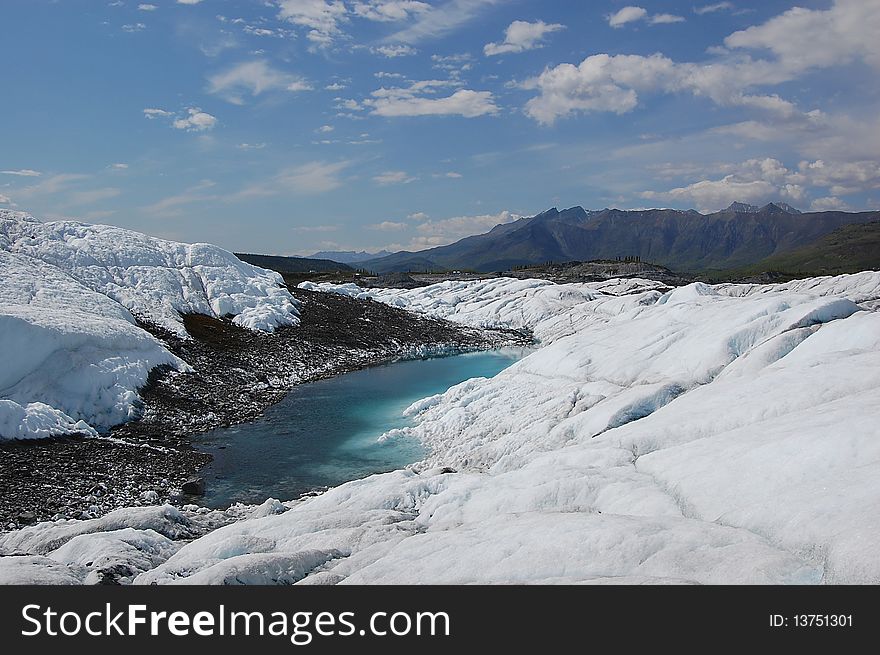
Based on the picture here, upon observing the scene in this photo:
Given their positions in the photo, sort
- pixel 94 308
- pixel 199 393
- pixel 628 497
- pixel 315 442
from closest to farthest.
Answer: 1. pixel 628 497
2. pixel 315 442
3. pixel 199 393
4. pixel 94 308

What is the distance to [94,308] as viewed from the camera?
54719 mm

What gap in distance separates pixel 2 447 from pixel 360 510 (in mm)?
23630

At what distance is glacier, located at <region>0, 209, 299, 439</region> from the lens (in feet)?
127

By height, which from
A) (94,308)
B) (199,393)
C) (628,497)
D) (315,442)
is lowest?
(315,442)

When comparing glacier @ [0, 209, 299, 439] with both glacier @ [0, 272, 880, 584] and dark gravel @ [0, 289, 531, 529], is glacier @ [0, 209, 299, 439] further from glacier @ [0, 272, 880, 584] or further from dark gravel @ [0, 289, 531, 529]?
glacier @ [0, 272, 880, 584]

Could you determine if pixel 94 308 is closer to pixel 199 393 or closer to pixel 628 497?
pixel 199 393

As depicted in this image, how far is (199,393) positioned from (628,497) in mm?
40877

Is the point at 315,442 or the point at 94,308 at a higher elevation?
the point at 94,308

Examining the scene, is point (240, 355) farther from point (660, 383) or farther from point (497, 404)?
point (660, 383)

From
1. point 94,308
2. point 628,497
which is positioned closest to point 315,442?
point 628,497

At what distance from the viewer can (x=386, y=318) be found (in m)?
92.2

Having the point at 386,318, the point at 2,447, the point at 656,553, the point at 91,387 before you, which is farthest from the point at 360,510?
the point at 386,318

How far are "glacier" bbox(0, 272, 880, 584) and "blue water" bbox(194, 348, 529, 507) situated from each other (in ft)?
15.7

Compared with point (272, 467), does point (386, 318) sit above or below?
above
